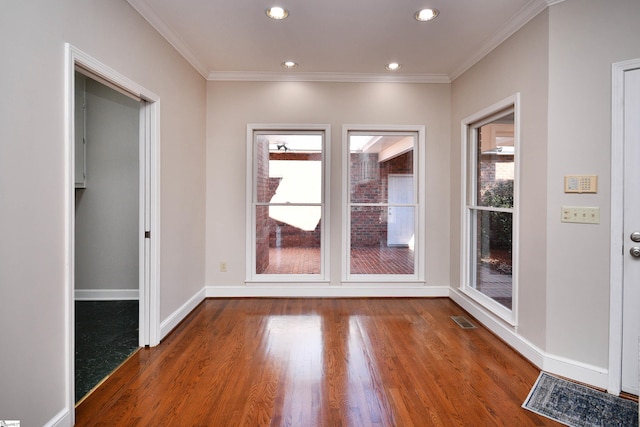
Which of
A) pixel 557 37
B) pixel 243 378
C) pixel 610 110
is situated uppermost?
pixel 557 37

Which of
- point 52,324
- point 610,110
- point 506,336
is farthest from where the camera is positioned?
point 506,336

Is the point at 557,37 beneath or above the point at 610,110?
above

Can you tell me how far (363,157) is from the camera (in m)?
3.97

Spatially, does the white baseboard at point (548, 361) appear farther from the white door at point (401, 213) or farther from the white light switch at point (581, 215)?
the white door at point (401, 213)

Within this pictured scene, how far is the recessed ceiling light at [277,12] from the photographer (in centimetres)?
250

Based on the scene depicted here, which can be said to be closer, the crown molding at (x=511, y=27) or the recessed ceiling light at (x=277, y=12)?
the crown molding at (x=511, y=27)

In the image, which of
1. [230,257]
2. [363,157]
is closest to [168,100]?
[230,257]

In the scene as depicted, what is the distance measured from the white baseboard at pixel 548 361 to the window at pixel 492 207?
0.12 metres

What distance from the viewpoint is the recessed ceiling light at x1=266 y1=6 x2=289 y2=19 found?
250cm

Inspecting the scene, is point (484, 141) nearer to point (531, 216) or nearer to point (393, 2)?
point (531, 216)

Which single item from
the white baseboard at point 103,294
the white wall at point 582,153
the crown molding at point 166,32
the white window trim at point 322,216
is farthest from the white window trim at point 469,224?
the white baseboard at point 103,294

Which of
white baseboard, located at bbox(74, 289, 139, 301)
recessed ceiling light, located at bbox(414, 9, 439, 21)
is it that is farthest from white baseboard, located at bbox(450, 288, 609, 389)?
white baseboard, located at bbox(74, 289, 139, 301)

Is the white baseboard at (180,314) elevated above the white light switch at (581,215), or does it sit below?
below

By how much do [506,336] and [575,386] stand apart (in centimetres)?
66
